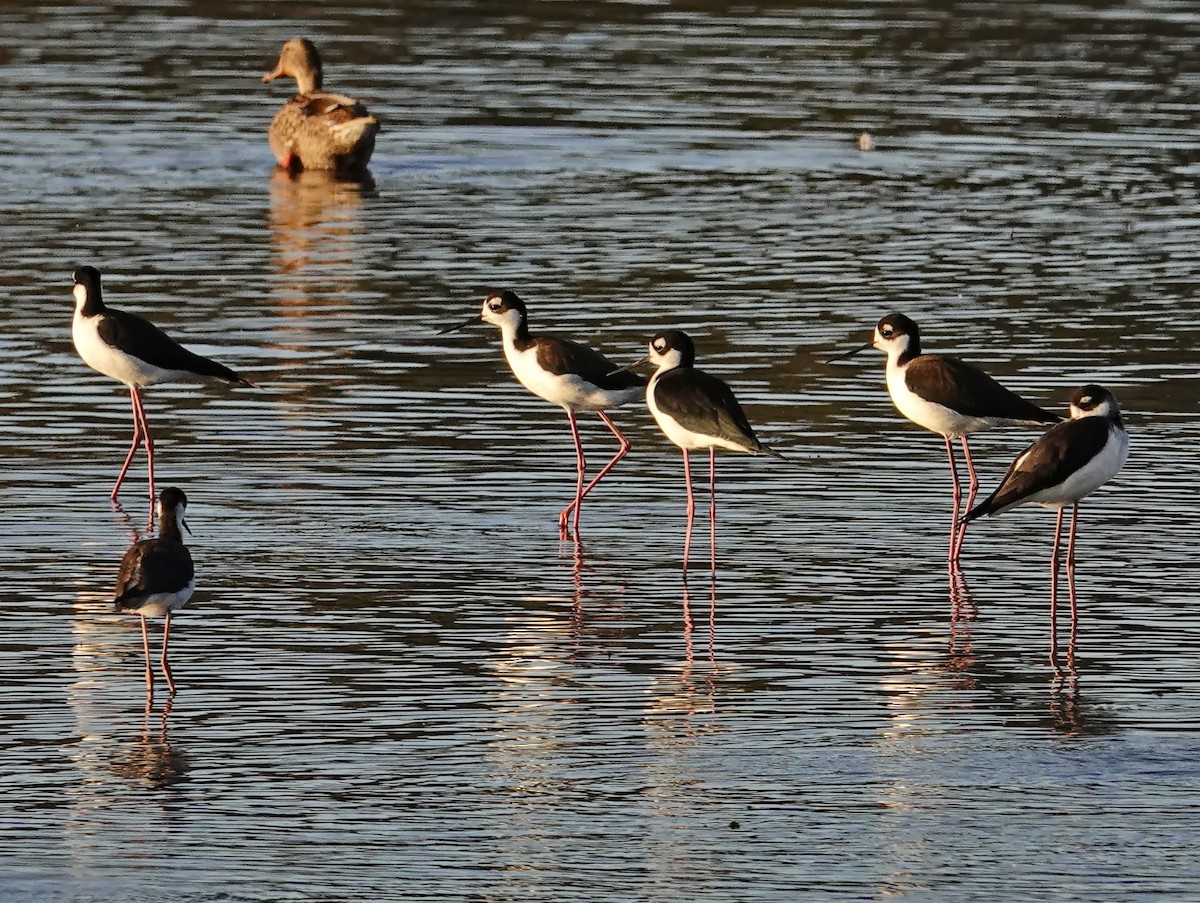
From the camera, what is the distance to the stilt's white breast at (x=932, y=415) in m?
14.3

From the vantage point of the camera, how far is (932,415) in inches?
562

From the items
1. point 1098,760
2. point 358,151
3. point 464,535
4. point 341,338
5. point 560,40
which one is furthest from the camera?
point 560,40

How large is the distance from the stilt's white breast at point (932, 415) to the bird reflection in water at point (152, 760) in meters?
5.23

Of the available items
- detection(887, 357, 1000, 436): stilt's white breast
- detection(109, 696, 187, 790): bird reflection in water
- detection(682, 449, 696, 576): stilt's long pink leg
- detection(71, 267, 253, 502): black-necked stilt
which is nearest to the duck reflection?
detection(71, 267, 253, 502): black-necked stilt

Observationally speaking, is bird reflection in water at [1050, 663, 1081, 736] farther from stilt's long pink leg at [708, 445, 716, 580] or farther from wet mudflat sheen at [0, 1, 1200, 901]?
stilt's long pink leg at [708, 445, 716, 580]

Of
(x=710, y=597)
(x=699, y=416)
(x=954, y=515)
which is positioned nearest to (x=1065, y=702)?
(x=710, y=597)

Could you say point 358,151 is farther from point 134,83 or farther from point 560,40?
point 560,40

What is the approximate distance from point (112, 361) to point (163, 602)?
197 inches

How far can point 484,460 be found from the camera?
50.8 feet

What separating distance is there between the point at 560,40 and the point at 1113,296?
737 inches

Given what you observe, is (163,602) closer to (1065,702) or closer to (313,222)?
(1065,702)

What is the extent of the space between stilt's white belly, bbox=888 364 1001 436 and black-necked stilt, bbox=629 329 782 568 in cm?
77

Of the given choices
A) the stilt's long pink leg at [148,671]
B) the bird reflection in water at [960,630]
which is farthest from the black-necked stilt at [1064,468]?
the stilt's long pink leg at [148,671]

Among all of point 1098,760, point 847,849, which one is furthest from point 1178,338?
point 847,849
